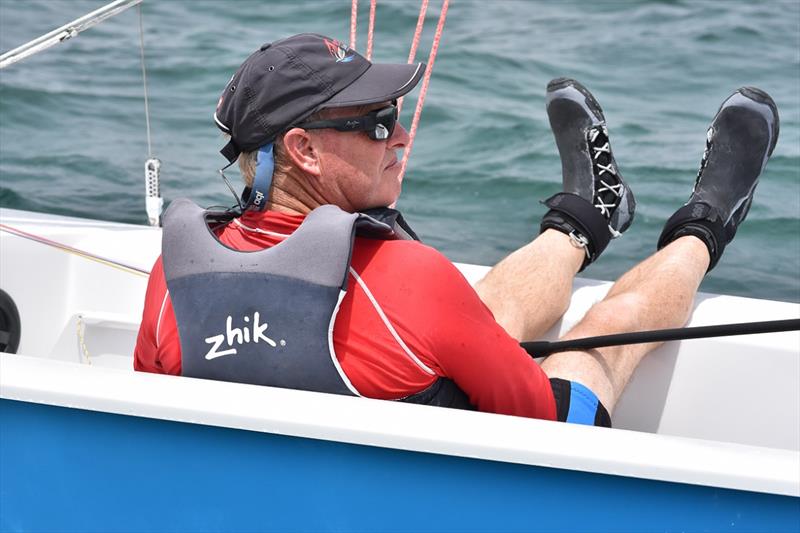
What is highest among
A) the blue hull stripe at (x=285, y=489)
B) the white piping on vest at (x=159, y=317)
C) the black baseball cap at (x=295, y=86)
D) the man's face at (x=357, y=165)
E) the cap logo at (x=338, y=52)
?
the cap logo at (x=338, y=52)

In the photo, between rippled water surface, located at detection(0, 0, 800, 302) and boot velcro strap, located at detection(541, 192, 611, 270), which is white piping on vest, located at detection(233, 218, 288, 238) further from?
rippled water surface, located at detection(0, 0, 800, 302)

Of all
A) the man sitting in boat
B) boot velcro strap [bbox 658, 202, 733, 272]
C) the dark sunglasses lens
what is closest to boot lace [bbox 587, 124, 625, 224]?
boot velcro strap [bbox 658, 202, 733, 272]

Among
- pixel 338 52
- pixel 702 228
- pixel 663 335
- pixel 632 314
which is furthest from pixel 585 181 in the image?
pixel 338 52

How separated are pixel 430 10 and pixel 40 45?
14.7ft

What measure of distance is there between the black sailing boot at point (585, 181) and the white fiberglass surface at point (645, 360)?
128mm

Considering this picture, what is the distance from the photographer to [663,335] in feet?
6.01

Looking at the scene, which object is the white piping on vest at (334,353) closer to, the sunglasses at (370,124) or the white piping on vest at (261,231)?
the white piping on vest at (261,231)

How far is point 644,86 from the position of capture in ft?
17.4

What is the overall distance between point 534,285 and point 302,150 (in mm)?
792

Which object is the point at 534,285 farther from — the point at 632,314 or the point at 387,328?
the point at 387,328

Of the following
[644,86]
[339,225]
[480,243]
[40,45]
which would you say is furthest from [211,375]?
[644,86]

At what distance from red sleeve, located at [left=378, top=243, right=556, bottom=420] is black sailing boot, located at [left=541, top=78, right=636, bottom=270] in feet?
2.62

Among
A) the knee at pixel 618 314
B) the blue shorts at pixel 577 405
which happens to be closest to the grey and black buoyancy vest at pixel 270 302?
the blue shorts at pixel 577 405

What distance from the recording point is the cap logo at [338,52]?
1.46 meters
